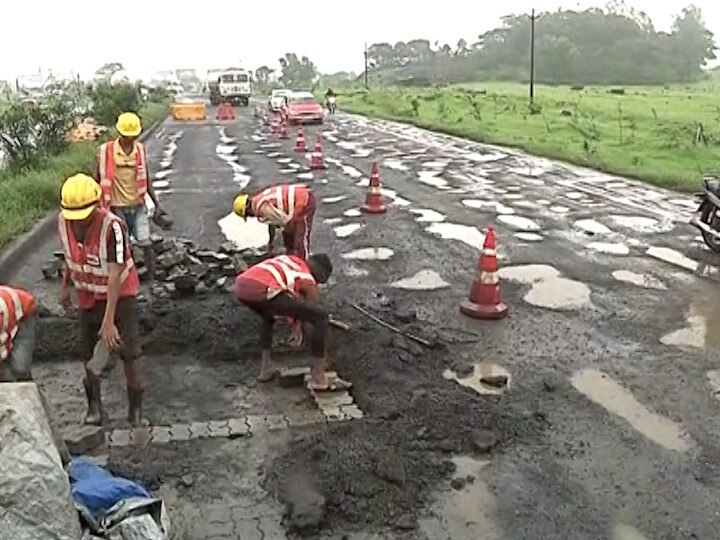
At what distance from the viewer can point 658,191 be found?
49.7 feet

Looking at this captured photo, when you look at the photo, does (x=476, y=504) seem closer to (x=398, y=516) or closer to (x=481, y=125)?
(x=398, y=516)

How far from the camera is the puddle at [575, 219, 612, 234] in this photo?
1148 centimetres

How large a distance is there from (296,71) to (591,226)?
87498 millimetres

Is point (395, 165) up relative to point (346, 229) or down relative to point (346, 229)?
down

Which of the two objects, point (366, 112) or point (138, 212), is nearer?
point (138, 212)

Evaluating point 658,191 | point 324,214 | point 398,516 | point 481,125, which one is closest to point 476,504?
point 398,516

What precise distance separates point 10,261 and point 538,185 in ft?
32.2

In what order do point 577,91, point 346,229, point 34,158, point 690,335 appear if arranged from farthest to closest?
1. point 577,91
2. point 34,158
3. point 346,229
4. point 690,335

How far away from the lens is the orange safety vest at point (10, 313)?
4.58 meters

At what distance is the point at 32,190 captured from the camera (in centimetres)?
1288

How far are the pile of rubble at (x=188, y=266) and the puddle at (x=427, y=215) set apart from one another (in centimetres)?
345

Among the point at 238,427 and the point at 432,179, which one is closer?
the point at 238,427

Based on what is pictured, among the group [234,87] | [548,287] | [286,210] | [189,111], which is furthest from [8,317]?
[234,87]

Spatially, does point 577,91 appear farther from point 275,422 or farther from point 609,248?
point 275,422
